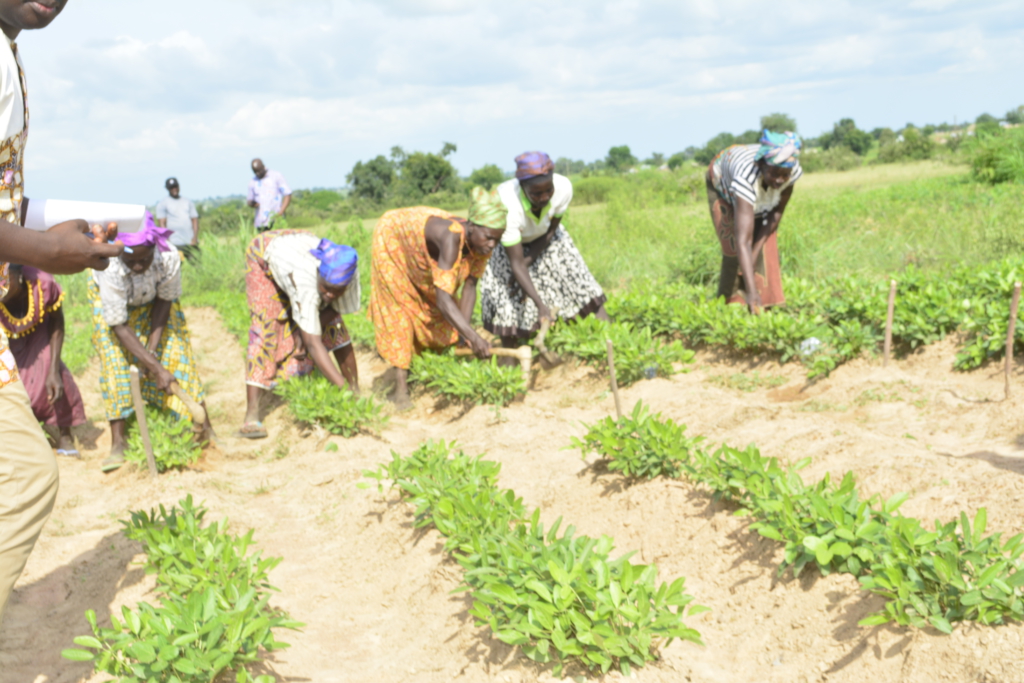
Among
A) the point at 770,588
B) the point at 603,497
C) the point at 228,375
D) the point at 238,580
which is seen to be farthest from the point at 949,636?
the point at 228,375

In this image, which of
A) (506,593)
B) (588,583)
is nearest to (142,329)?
(506,593)

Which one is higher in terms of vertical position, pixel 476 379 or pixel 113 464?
pixel 476 379

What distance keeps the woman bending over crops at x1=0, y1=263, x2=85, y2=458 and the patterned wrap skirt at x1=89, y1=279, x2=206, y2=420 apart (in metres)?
0.30

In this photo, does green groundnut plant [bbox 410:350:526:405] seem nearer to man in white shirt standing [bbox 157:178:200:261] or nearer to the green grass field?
the green grass field

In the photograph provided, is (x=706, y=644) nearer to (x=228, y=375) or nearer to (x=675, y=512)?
(x=675, y=512)

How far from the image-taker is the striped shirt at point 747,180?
524 centimetres

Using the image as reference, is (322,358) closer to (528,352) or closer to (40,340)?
(528,352)

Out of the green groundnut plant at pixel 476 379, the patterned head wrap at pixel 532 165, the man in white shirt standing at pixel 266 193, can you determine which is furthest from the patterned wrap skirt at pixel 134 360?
the man in white shirt standing at pixel 266 193

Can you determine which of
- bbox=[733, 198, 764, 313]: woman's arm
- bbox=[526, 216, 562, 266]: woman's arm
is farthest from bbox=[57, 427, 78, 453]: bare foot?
bbox=[733, 198, 764, 313]: woman's arm

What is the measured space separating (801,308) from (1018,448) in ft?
7.25

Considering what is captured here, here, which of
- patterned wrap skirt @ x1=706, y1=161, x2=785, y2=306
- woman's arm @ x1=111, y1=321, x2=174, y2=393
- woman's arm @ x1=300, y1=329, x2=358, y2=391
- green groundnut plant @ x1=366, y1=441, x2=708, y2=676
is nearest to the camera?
green groundnut plant @ x1=366, y1=441, x2=708, y2=676

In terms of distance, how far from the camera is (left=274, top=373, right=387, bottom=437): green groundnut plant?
476cm

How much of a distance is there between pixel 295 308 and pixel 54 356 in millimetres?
1469

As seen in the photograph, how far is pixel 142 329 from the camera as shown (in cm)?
457
